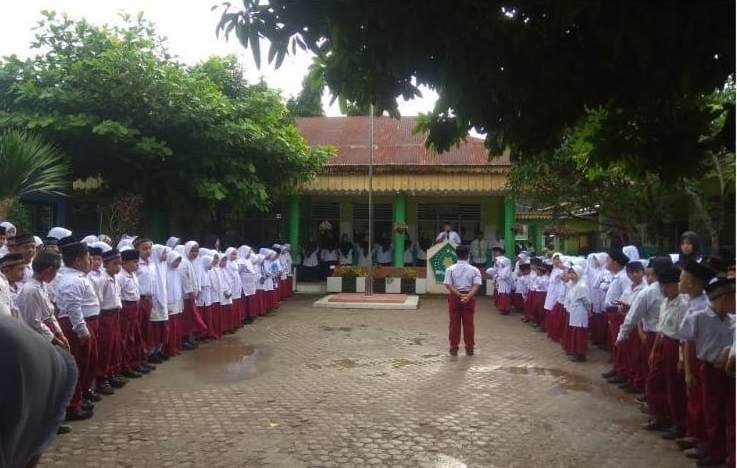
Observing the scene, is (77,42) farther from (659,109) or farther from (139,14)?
(659,109)

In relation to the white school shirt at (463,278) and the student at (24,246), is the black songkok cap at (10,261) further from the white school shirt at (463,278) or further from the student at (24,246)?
the white school shirt at (463,278)

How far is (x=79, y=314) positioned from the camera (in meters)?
5.84

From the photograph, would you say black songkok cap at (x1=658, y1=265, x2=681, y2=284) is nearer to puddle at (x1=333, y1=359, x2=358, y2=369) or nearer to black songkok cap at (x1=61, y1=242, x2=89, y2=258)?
puddle at (x1=333, y1=359, x2=358, y2=369)

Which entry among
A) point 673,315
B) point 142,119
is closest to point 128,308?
point 673,315

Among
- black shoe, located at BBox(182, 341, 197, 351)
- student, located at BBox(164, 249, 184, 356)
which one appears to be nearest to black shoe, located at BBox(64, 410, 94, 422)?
student, located at BBox(164, 249, 184, 356)

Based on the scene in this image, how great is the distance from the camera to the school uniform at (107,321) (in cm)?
661

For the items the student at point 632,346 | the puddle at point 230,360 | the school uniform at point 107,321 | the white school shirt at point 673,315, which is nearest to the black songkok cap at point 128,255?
the school uniform at point 107,321

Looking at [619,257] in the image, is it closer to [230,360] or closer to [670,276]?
[670,276]

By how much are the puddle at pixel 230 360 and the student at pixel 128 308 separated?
0.82 metres

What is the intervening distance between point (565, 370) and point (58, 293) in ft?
19.5

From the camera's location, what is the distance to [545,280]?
12.1m

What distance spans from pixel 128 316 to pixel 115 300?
0.74 m

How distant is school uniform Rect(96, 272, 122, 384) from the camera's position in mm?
6605

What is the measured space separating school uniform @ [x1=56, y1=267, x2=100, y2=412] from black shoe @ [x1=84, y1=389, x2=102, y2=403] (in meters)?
0.07
